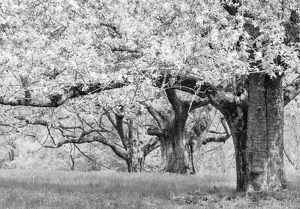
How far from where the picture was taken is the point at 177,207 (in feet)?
34.6

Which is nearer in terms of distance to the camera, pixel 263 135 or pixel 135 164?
pixel 263 135

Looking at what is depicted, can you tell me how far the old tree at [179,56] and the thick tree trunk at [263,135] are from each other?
0.03 metres

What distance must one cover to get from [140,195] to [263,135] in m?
4.14

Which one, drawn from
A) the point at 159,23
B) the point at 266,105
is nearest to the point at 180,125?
the point at 159,23

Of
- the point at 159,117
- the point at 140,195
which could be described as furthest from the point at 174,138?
the point at 140,195

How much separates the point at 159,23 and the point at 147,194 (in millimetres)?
6278

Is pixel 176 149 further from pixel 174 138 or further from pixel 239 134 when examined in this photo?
pixel 239 134

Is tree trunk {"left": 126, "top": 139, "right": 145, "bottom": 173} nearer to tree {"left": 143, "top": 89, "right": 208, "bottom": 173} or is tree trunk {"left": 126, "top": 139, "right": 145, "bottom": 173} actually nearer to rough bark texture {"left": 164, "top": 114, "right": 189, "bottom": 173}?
tree {"left": 143, "top": 89, "right": 208, "bottom": 173}

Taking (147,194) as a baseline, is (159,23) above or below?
above

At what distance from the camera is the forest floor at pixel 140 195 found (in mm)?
10711

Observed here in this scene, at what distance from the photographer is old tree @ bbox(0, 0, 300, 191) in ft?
33.1

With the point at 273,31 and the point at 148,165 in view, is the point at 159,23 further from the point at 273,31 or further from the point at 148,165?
the point at 148,165

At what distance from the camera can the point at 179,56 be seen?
9180 mm

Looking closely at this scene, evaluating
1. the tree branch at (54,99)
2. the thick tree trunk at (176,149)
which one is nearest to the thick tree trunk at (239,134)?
the tree branch at (54,99)
